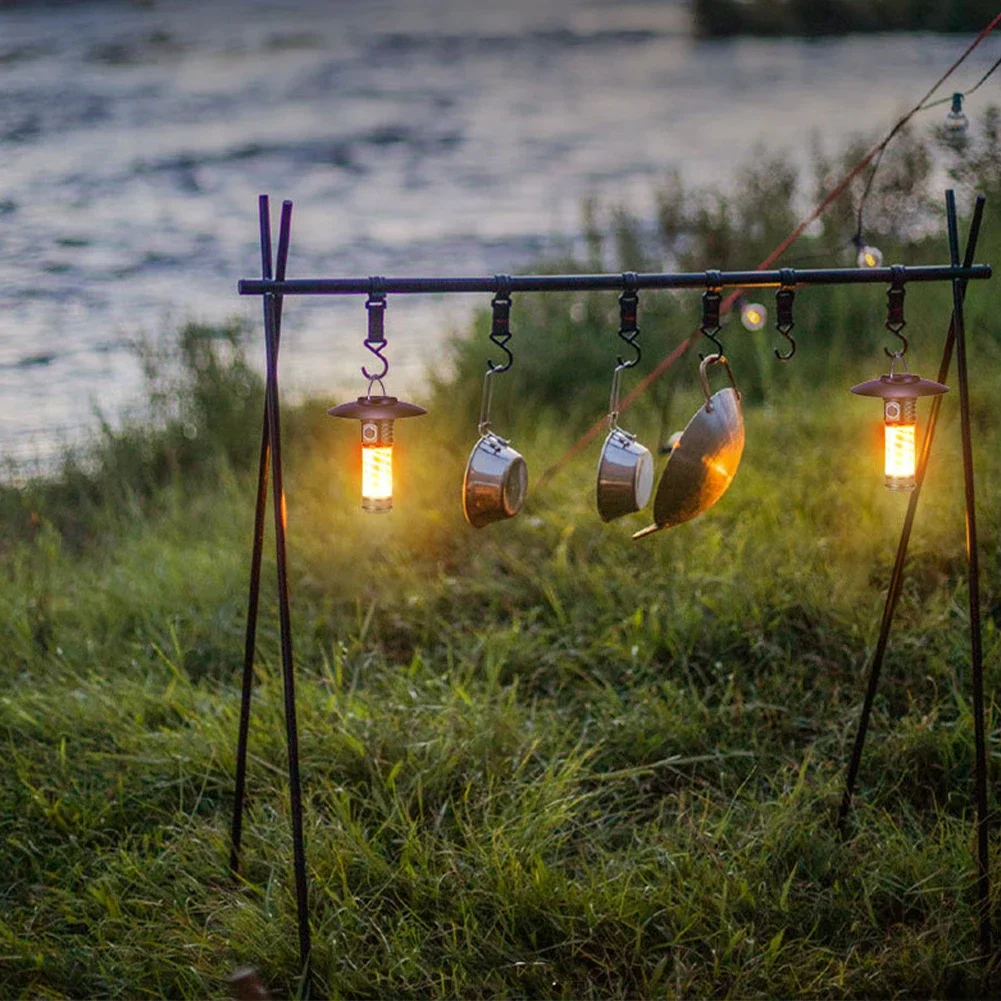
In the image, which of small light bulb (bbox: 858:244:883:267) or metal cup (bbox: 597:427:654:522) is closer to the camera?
metal cup (bbox: 597:427:654:522)

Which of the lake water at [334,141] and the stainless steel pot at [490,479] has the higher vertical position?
the lake water at [334,141]

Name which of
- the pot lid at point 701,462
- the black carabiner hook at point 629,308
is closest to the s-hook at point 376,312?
the black carabiner hook at point 629,308

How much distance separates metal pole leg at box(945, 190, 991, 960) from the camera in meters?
2.59

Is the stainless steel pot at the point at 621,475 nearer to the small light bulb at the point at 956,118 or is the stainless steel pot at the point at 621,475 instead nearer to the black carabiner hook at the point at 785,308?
the black carabiner hook at the point at 785,308

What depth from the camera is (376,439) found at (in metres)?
2.51

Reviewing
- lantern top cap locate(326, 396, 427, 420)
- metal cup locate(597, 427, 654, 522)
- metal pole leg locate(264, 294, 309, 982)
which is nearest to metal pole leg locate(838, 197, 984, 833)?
metal cup locate(597, 427, 654, 522)

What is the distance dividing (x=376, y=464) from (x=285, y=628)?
38 cm

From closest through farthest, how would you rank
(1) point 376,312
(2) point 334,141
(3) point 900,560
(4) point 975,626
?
1. (1) point 376,312
2. (4) point 975,626
3. (3) point 900,560
4. (2) point 334,141

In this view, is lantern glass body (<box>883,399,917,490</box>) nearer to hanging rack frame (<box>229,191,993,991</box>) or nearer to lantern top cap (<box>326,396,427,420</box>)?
hanging rack frame (<box>229,191,993,991</box>)

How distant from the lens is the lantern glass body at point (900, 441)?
8.41ft

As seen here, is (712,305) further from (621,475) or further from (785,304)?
(621,475)

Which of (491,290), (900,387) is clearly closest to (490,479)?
(491,290)

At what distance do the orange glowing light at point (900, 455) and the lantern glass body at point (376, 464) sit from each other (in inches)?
41.0

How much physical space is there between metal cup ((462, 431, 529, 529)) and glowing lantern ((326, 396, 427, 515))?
165 mm
